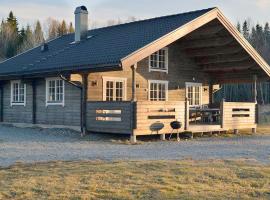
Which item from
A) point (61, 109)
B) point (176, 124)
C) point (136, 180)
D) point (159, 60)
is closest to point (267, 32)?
point (159, 60)

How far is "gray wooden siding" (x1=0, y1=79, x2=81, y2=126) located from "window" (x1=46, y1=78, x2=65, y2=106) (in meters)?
0.19

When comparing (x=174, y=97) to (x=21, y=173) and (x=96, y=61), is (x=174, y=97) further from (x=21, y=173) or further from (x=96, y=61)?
(x=21, y=173)

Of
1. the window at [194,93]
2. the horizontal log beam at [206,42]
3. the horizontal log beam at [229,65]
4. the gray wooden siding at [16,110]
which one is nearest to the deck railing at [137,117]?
the horizontal log beam at [206,42]

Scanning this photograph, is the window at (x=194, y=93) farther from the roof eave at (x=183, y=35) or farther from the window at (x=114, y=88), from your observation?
the window at (x=114, y=88)

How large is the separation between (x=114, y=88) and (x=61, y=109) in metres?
2.12

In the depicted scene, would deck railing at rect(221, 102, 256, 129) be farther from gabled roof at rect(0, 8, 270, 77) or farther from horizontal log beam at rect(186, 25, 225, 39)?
horizontal log beam at rect(186, 25, 225, 39)

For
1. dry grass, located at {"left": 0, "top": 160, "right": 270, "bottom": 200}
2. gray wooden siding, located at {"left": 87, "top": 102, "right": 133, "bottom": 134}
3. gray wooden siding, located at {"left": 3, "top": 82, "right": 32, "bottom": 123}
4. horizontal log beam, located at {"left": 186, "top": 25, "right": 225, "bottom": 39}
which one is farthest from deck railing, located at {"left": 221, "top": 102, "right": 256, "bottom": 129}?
dry grass, located at {"left": 0, "top": 160, "right": 270, "bottom": 200}

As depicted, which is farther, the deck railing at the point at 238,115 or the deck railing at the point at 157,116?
the deck railing at the point at 238,115

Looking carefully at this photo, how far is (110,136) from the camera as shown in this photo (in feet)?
54.3

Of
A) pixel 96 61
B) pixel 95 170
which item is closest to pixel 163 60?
pixel 96 61

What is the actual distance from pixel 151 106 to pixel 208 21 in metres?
4.13

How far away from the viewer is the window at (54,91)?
1822 centimetres

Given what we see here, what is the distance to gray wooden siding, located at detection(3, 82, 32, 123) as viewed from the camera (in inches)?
783

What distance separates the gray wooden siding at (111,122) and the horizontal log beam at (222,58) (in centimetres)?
665
